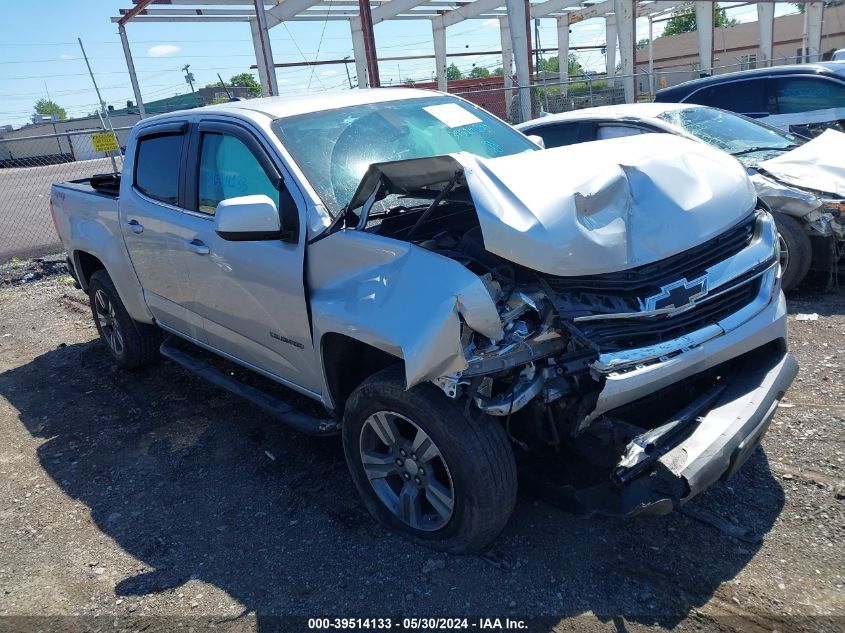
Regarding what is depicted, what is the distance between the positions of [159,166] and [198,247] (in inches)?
37.8

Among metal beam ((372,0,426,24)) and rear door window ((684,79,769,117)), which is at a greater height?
metal beam ((372,0,426,24))

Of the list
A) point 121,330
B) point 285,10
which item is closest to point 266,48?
point 285,10

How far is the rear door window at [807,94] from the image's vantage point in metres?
8.79

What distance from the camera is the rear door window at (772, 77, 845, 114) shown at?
346 inches

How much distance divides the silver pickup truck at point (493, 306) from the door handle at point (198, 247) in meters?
0.02

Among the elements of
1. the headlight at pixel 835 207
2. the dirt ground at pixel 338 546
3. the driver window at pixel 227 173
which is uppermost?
the driver window at pixel 227 173

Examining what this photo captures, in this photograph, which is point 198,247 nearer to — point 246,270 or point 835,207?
point 246,270

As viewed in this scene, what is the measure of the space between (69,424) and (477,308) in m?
3.88

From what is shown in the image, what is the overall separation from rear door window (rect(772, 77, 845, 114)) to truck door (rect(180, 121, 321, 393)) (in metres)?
7.85

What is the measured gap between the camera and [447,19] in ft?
89.6

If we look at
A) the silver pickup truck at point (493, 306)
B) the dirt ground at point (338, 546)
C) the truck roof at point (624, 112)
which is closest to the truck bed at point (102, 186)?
the silver pickup truck at point (493, 306)

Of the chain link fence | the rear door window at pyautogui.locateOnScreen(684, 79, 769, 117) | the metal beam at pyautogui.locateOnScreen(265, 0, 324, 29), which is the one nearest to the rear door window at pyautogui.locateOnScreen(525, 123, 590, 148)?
the rear door window at pyautogui.locateOnScreen(684, 79, 769, 117)

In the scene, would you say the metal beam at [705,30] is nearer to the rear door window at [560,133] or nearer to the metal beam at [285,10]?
the metal beam at [285,10]

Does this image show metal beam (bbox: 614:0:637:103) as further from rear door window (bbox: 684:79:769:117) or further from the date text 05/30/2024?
the date text 05/30/2024
